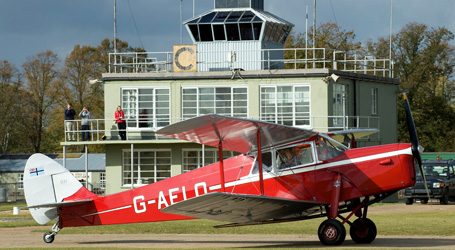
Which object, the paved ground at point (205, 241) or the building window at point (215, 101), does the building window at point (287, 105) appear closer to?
the building window at point (215, 101)

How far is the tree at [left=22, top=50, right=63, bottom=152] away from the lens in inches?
3017

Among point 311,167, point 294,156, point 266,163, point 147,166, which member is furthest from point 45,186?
point 147,166

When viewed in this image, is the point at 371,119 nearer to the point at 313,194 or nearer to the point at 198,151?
the point at 198,151

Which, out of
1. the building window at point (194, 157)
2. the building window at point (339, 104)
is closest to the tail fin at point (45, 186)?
the building window at point (194, 157)

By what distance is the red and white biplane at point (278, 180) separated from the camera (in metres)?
15.9

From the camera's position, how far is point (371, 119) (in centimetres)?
4109

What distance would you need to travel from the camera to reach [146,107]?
3897 centimetres

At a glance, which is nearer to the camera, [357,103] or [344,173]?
[344,173]

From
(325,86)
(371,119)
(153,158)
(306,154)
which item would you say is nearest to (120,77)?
(153,158)

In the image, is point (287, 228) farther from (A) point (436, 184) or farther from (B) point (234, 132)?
(A) point (436, 184)

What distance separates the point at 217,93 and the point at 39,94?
4451 centimetres

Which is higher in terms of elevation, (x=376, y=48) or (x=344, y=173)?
(x=376, y=48)

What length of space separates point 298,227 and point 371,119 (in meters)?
19.3

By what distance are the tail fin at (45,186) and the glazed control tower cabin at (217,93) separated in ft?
60.4
